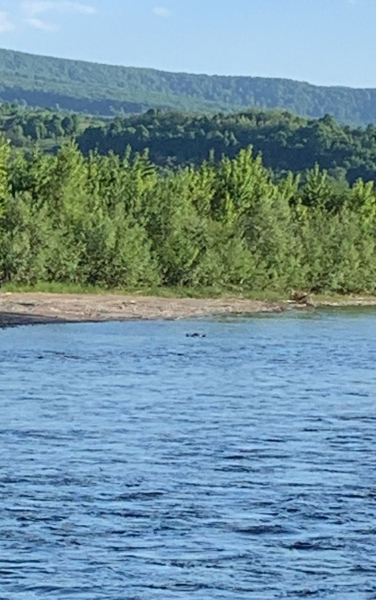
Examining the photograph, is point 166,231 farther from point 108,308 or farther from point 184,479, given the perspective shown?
point 184,479

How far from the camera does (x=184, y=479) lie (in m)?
27.5

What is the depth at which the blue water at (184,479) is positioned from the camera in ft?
66.1

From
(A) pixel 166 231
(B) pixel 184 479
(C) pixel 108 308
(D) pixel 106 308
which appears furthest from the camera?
(A) pixel 166 231

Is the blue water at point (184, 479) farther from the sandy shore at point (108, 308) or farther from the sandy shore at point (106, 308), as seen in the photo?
the sandy shore at point (106, 308)

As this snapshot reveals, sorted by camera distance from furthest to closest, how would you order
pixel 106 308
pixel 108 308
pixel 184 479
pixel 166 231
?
pixel 166 231 < pixel 108 308 < pixel 106 308 < pixel 184 479

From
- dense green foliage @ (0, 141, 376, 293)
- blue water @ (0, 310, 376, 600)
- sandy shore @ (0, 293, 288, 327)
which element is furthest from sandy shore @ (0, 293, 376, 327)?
blue water @ (0, 310, 376, 600)

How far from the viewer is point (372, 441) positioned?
33312 mm

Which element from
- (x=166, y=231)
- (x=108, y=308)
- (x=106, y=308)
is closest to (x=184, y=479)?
(x=106, y=308)

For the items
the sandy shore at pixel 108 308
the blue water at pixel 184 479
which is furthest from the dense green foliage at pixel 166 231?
the blue water at pixel 184 479

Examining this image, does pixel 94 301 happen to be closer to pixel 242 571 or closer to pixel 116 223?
pixel 116 223

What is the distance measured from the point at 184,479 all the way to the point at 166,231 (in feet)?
244

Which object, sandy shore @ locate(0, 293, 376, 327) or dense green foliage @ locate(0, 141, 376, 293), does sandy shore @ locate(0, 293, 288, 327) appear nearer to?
sandy shore @ locate(0, 293, 376, 327)

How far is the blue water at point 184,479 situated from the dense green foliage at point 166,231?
127 feet

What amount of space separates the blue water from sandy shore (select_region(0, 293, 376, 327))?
66.6 feet
